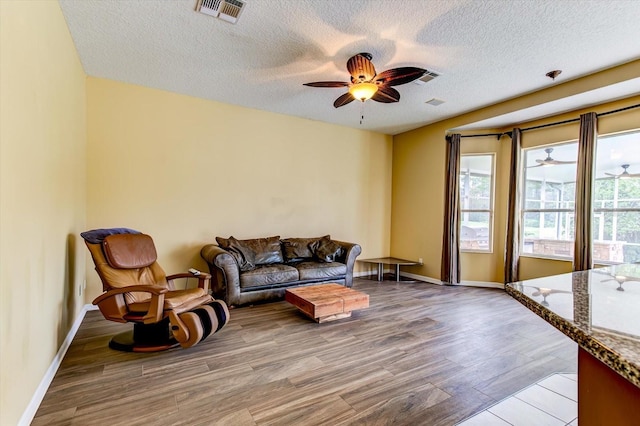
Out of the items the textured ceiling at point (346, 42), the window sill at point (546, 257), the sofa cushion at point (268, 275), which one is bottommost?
the sofa cushion at point (268, 275)

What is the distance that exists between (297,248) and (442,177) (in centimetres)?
301

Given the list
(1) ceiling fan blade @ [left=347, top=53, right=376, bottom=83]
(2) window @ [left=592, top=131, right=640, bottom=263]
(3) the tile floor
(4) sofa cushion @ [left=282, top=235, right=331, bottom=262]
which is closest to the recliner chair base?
(4) sofa cushion @ [left=282, top=235, right=331, bottom=262]

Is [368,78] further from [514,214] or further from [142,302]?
[514,214]

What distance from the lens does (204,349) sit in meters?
2.92

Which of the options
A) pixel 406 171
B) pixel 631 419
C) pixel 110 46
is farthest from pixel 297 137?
pixel 631 419

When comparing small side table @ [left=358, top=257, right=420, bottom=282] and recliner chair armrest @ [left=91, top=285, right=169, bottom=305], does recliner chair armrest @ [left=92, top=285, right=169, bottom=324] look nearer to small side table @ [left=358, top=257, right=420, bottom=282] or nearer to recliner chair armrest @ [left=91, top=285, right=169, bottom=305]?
recliner chair armrest @ [left=91, top=285, right=169, bottom=305]

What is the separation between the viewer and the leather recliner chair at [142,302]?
8.93ft

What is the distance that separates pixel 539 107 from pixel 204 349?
5.22 m

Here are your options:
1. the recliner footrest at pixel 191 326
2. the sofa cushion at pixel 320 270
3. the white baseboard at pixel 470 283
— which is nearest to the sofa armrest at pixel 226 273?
the sofa cushion at pixel 320 270

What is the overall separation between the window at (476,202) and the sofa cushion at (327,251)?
2348 millimetres

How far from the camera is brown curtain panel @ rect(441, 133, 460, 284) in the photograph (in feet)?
18.3

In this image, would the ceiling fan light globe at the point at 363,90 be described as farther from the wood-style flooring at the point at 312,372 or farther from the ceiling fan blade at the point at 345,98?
the wood-style flooring at the point at 312,372

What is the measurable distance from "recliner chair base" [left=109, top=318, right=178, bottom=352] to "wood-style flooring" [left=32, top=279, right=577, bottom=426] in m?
0.08

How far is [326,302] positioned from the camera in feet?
11.7
